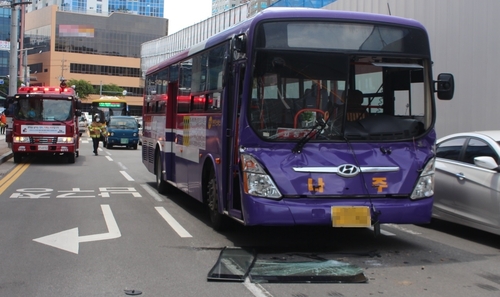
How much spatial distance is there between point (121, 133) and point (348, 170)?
2814 centimetres

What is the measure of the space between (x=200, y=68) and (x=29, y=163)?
14.6 meters

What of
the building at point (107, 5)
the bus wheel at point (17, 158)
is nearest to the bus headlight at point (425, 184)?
the bus wheel at point (17, 158)

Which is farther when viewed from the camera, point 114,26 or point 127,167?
point 114,26

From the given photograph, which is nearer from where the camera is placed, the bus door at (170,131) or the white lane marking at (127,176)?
the bus door at (170,131)

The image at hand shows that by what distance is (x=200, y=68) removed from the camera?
10.5 meters

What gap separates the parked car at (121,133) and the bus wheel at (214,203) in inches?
1009

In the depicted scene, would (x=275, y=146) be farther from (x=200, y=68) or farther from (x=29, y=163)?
(x=29, y=163)

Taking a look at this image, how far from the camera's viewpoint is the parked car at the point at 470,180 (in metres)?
8.64

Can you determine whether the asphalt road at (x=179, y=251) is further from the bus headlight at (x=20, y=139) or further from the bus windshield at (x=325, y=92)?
the bus headlight at (x=20, y=139)

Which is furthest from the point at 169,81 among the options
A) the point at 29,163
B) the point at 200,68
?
the point at 29,163

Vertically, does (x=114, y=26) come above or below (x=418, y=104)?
above

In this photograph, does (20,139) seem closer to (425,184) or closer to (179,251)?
(179,251)

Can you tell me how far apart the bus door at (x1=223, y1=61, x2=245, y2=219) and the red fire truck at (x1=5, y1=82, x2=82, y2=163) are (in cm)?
1497

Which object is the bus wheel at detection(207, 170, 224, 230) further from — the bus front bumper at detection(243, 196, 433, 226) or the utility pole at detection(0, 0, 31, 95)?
the utility pole at detection(0, 0, 31, 95)
